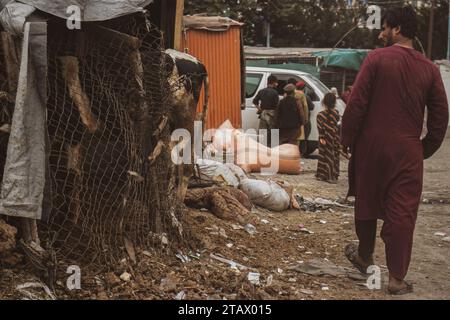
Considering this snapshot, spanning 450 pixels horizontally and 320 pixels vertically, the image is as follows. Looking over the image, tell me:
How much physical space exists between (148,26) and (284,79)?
10.8 meters

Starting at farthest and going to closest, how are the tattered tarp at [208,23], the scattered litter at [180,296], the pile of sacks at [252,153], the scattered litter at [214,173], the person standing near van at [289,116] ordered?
the person standing near van at [289,116] < the tattered tarp at [208,23] < the pile of sacks at [252,153] < the scattered litter at [214,173] < the scattered litter at [180,296]

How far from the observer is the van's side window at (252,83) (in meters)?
15.5

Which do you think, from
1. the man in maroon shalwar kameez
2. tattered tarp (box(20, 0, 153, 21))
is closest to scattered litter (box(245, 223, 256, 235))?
the man in maroon shalwar kameez

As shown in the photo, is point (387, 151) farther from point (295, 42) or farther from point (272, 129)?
point (295, 42)

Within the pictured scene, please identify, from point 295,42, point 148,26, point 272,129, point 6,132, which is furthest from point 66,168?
point 295,42

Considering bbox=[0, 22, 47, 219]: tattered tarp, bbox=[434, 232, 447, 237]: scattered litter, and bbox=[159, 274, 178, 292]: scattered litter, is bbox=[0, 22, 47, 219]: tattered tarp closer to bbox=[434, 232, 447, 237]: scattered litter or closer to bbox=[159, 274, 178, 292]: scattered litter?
bbox=[159, 274, 178, 292]: scattered litter

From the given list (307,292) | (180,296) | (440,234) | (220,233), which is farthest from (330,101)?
(180,296)

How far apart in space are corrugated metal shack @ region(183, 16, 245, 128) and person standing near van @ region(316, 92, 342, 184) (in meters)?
2.10

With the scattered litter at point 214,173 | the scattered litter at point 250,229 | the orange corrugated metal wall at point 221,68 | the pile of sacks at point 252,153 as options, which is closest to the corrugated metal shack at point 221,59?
the orange corrugated metal wall at point 221,68

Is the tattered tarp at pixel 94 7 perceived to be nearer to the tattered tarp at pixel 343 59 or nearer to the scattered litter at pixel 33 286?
the scattered litter at pixel 33 286

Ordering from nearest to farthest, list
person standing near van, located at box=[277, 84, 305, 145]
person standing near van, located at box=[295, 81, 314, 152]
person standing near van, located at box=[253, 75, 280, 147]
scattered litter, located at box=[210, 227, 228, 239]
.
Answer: scattered litter, located at box=[210, 227, 228, 239] → person standing near van, located at box=[277, 84, 305, 145] → person standing near van, located at box=[253, 75, 280, 147] → person standing near van, located at box=[295, 81, 314, 152]

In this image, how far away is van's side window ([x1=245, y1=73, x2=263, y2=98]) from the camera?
15.5 m

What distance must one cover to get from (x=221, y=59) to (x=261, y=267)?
830 centimetres

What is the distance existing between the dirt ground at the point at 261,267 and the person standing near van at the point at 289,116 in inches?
219
